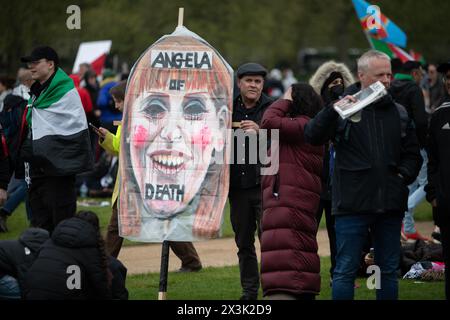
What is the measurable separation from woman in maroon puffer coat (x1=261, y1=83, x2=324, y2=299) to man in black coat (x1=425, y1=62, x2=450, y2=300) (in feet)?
3.11

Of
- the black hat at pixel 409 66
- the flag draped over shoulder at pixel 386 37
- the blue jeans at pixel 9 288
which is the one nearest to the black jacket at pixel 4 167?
the blue jeans at pixel 9 288

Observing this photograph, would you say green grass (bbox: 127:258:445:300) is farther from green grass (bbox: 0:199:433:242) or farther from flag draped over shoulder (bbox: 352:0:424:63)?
flag draped over shoulder (bbox: 352:0:424:63)

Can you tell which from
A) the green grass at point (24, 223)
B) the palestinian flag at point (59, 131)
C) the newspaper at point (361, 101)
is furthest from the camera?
the green grass at point (24, 223)

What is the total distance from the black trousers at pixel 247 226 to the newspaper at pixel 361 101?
1.94 m

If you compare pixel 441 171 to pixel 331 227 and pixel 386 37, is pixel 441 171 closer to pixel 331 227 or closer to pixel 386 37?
pixel 331 227

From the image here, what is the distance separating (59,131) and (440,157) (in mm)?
3599

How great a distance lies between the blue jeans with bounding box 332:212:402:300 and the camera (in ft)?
A: 26.3

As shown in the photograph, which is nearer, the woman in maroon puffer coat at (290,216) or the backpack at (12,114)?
the woman in maroon puffer coat at (290,216)

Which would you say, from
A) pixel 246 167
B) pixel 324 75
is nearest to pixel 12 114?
pixel 324 75

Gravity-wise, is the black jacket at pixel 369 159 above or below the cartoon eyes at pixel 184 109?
below

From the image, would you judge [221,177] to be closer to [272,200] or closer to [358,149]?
[272,200]

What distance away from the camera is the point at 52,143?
9750 mm

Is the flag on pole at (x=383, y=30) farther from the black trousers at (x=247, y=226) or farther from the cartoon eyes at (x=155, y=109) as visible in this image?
the cartoon eyes at (x=155, y=109)

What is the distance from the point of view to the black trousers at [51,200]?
976 cm
